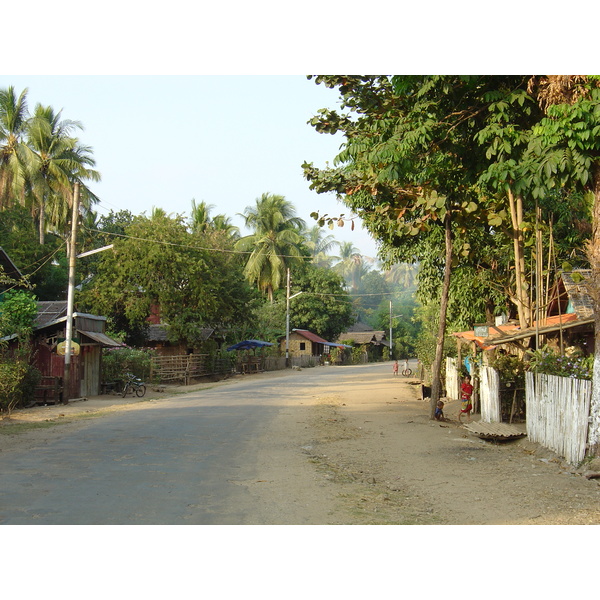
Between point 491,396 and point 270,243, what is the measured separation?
42.9 m

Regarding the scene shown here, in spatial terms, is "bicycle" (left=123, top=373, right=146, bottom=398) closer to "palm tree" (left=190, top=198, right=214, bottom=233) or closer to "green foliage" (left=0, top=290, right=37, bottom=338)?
"green foliage" (left=0, top=290, right=37, bottom=338)

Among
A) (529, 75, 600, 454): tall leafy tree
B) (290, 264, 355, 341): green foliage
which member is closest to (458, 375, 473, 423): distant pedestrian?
(529, 75, 600, 454): tall leafy tree

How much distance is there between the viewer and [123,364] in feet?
93.0

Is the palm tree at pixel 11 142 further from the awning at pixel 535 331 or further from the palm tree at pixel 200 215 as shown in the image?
the awning at pixel 535 331

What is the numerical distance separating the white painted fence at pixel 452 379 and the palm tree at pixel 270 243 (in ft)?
107

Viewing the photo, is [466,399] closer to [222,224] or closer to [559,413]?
[559,413]

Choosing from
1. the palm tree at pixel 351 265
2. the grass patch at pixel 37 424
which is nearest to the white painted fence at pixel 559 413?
the grass patch at pixel 37 424

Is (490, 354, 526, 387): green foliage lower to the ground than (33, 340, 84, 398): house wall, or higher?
higher

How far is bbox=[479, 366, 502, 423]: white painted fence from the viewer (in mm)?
14445

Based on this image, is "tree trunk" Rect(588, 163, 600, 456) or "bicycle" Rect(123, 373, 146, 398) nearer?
"tree trunk" Rect(588, 163, 600, 456)

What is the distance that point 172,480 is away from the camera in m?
8.80

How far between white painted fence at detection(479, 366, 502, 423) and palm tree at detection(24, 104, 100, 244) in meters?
31.7

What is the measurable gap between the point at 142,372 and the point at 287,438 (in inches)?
717

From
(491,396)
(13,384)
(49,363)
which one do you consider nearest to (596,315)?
(491,396)
